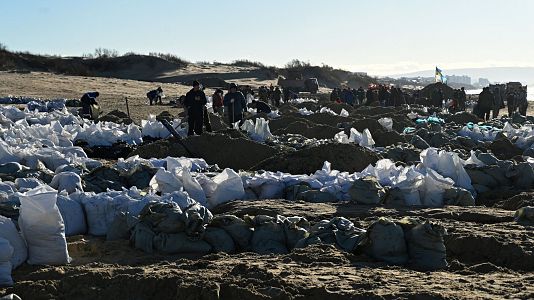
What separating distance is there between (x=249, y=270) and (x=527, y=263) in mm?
1922

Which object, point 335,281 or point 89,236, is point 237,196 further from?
point 335,281

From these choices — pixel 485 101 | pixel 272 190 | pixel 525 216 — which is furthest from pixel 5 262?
pixel 485 101

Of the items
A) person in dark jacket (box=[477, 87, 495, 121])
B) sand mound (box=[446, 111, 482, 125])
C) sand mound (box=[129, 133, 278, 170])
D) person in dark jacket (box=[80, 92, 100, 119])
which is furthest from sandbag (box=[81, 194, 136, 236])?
person in dark jacket (box=[477, 87, 495, 121])

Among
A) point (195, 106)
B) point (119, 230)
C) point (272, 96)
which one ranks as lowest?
point (272, 96)

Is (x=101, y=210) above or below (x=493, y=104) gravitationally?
below

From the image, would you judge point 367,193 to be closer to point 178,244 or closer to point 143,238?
point 178,244

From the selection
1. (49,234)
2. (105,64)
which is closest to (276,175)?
(49,234)

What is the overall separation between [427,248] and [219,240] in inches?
60.1

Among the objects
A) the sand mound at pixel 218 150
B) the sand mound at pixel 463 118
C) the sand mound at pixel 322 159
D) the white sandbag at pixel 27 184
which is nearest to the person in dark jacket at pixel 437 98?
the sand mound at pixel 463 118

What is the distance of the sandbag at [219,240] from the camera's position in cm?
511

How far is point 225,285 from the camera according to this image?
3.98 meters

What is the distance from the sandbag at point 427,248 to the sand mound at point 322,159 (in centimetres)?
448

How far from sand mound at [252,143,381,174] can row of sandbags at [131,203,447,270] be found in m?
3.83

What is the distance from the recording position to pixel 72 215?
18.7 ft
